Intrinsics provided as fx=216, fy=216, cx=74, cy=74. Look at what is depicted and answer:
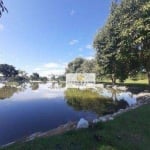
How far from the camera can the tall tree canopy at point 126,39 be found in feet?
71.7

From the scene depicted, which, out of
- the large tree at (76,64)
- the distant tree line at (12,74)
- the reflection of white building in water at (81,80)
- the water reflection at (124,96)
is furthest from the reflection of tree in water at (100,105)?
the distant tree line at (12,74)

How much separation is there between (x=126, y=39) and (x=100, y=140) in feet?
59.7

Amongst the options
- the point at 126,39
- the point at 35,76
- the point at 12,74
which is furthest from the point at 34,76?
the point at 126,39

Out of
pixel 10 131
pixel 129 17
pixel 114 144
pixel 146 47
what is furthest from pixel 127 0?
pixel 114 144

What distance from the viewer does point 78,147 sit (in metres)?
6.37

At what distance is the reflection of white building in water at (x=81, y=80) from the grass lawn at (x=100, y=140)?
4205 centimetres

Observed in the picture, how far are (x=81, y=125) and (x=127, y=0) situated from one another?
26175 mm

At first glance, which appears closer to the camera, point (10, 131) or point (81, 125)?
point (81, 125)

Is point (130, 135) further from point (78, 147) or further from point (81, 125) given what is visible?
point (78, 147)

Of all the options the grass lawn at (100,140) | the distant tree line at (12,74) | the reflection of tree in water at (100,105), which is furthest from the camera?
the distant tree line at (12,74)

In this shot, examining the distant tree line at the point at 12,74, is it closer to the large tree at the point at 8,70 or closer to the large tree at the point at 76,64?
the large tree at the point at 8,70

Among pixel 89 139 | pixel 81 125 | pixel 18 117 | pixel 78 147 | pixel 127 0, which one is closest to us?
pixel 78 147

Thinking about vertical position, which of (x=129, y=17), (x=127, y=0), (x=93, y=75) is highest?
(x=127, y=0)

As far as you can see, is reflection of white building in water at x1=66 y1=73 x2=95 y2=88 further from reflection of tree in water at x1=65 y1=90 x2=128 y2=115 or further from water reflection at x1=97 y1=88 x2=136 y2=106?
reflection of tree in water at x1=65 y1=90 x2=128 y2=115
